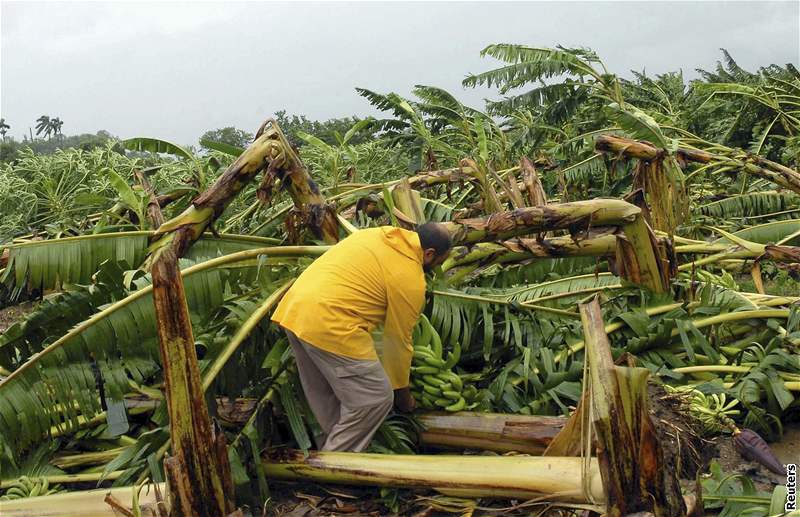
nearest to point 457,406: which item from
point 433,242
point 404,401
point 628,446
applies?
point 404,401

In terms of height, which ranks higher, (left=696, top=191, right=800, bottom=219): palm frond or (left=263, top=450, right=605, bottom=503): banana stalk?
(left=696, top=191, right=800, bottom=219): palm frond

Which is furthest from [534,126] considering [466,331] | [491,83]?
[466,331]

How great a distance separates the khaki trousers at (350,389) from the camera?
12.1 feet

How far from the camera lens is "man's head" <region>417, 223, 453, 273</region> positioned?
3.76 m

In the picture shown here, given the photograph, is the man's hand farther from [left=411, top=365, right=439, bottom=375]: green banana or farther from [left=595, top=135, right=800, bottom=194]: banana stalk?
[left=595, top=135, right=800, bottom=194]: banana stalk

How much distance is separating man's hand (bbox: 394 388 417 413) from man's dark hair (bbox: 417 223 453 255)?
0.84 metres

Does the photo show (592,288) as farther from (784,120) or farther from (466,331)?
(784,120)

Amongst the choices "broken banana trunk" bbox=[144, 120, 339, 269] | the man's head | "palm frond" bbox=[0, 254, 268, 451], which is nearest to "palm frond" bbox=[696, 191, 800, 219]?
"broken banana trunk" bbox=[144, 120, 339, 269]

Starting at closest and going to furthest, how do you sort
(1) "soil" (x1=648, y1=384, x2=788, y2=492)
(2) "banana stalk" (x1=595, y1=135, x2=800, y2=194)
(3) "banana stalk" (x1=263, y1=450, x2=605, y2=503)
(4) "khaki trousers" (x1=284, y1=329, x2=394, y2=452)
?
1. (3) "banana stalk" (x1=263, y1=450, x2=605, y2=503)
2. (1) "soil" (x1=648, y1=384, x2=788, y2=492)
3. (4) "khaki trousers" (x1=284, y1=329, x2=394, y2=452)
4. (2) "banana stalk" (x1=595, y1=135, x2=800, y2=194)

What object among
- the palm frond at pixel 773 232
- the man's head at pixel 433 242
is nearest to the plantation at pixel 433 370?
the man's head at pixel 433 242

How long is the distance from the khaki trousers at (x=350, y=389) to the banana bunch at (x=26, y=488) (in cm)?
146

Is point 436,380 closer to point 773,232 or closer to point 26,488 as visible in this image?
point 26,488

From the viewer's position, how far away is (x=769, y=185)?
9.57 meters

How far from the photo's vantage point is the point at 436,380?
4059 mm
